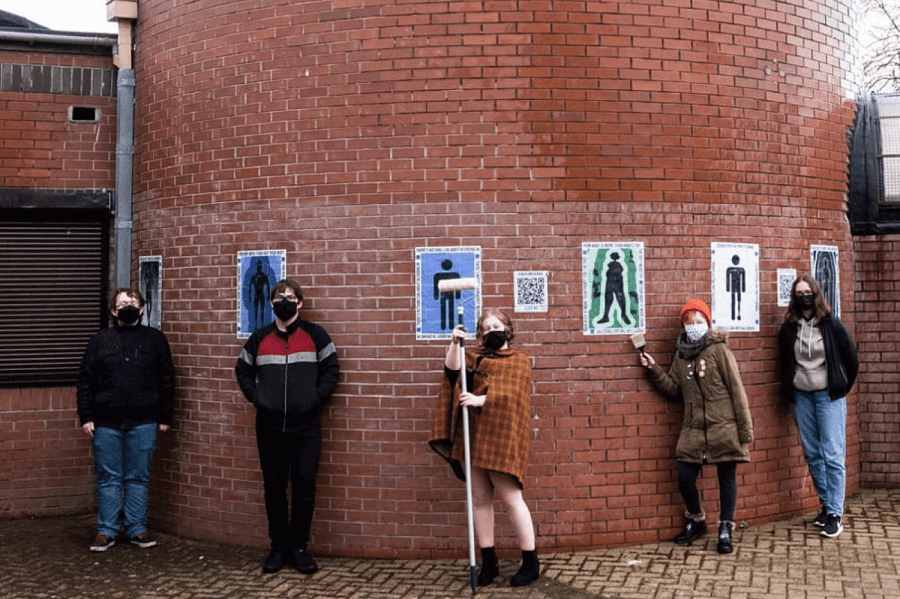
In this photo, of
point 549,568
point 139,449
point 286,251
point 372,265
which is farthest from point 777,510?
point 139,449

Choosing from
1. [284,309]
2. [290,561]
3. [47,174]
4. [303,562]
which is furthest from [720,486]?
[47,174]

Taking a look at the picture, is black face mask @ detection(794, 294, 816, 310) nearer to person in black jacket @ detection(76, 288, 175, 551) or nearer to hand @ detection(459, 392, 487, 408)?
hand @ detection(459, 392, 487, 408)

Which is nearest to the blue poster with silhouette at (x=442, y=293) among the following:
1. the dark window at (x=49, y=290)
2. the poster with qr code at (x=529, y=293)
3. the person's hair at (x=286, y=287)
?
the poster with qr code at (x=529, y=293)

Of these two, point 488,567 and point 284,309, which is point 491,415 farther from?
point 284,309

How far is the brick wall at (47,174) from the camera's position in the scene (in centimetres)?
724

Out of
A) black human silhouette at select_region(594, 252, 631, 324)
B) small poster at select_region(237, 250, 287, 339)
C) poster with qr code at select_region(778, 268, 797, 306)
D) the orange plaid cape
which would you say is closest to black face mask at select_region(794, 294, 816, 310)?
poster with qr code at select_region(778, 268, 797, 306)

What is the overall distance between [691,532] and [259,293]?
11.5 feet

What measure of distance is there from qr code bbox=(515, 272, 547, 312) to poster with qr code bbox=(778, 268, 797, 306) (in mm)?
1995

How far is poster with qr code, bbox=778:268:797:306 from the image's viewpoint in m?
6.59

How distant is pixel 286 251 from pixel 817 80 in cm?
439

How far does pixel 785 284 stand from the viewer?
21.7ft

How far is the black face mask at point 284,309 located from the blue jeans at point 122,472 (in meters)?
1.52

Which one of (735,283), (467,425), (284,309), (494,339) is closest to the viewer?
(467,425)

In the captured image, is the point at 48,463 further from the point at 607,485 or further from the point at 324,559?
the point at 607,485
